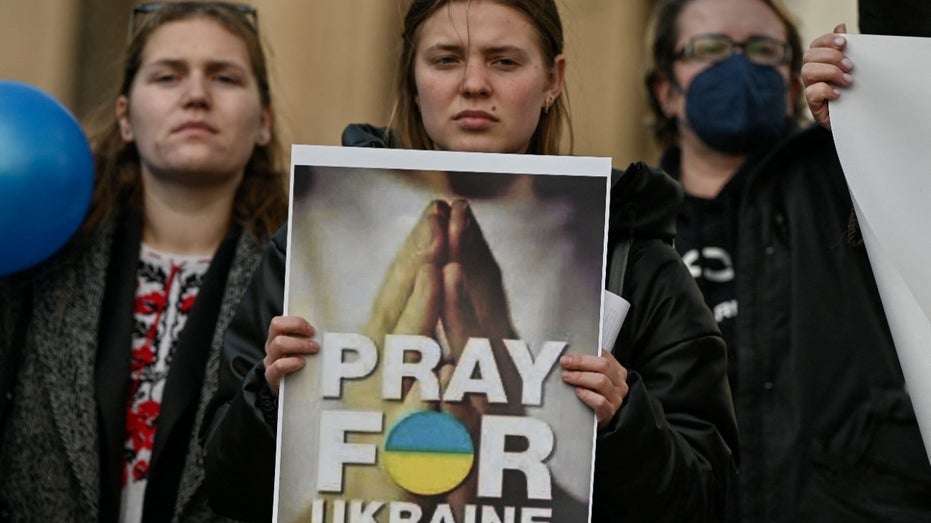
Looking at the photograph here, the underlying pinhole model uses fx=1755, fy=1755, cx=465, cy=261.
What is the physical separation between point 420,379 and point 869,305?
5.17ft

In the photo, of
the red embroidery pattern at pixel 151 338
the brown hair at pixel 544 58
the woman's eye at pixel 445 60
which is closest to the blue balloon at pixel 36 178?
the red embroidery pattern at pixel 151 338

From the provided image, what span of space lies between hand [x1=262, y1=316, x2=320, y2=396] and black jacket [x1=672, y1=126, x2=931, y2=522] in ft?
5.18

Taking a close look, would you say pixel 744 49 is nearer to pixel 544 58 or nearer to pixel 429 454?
pixel 544 58

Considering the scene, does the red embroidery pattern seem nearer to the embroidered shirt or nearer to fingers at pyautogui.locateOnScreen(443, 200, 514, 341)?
the embroidered shirt

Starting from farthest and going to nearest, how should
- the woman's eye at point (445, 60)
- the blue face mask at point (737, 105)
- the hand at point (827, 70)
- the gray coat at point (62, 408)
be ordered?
the blue face mask at point (737, 105), the gray coat at point (62, 408), the woman's eye at point (445, 60), the hand at point (827, 70)

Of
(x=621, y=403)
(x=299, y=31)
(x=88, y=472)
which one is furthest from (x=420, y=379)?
(x=299, y=31)

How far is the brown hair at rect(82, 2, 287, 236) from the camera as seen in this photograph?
444 centimetres

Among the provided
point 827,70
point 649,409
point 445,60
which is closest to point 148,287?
point 445,60

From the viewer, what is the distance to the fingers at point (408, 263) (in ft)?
9.74

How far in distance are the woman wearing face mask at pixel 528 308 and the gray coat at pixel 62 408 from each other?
0.71 m

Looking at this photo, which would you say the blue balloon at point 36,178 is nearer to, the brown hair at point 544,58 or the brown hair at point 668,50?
the brown hair at point 544,58

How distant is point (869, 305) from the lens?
4.13 m

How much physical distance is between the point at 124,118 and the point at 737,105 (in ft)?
5.35

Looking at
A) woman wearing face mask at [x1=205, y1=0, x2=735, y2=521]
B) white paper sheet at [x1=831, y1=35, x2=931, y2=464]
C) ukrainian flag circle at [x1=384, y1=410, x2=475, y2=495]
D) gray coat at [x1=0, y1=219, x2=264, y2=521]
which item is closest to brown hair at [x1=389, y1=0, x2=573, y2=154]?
woman wearing face mask at [x1=205, y1=0, x2=735, y2=521]
